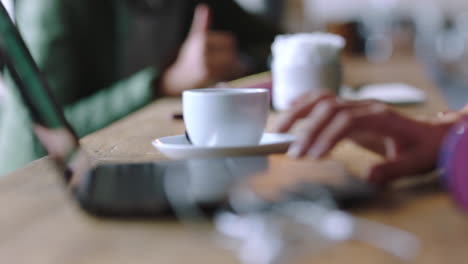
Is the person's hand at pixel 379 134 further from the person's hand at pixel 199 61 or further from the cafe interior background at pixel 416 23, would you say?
the cafe interior background at pixel 416 23

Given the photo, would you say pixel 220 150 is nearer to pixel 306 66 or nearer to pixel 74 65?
pixel 306 66

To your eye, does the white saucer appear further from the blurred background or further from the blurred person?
the blurred background

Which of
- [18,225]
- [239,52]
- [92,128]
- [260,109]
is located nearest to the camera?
[18,225]

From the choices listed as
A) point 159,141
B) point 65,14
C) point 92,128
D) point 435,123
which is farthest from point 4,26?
point 65,14

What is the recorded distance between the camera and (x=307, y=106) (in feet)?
1.79

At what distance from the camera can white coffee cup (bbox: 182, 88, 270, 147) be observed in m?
0.63

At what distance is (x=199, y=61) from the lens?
4.79ft

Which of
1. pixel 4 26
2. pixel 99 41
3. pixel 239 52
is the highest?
pixel 4 26

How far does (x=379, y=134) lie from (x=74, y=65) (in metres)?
1.13

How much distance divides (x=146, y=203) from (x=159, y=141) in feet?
0.95

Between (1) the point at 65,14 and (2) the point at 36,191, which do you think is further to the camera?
(1) the point at 65,14

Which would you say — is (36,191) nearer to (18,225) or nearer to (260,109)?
(18,225)

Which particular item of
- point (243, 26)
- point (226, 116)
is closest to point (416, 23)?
point (243, 26)

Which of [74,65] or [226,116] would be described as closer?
[226,116]
